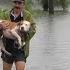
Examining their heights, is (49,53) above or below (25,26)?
below

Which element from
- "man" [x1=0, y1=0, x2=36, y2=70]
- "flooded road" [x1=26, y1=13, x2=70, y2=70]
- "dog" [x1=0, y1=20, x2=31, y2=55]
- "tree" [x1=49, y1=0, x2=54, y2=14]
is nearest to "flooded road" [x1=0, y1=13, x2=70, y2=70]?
"flooded road" [x1=26, y1=13, x2=70, y2=70]

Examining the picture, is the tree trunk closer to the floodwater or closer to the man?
the floodwater

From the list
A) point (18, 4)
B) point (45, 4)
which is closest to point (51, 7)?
point (45, 4)

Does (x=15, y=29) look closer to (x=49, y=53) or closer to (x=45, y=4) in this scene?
(x=49, y=53)

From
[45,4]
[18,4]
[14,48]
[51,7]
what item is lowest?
[45,4]

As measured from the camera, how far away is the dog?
7344 millimetres

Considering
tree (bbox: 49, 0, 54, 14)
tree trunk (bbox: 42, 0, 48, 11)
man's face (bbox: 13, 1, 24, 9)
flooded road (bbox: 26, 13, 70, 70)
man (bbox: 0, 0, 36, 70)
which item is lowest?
tree trunk (bbox: 42, 0, 48, 11)

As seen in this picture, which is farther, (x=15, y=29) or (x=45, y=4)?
(x=45, y=4)

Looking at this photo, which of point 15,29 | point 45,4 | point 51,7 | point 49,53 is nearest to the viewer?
point 15,29

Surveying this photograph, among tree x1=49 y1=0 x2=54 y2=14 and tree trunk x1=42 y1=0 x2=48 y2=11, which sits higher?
tree x1=49 y1=0 x2=54 y2=14

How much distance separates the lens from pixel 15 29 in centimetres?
745

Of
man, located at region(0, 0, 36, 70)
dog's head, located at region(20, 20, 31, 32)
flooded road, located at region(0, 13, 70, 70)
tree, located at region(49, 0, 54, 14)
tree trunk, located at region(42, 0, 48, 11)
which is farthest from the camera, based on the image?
tree trunk, located at region(42, 0, 48, 11)

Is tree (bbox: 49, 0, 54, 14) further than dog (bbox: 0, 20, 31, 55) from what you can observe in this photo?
Yes

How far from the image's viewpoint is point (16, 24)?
750 centimetres
